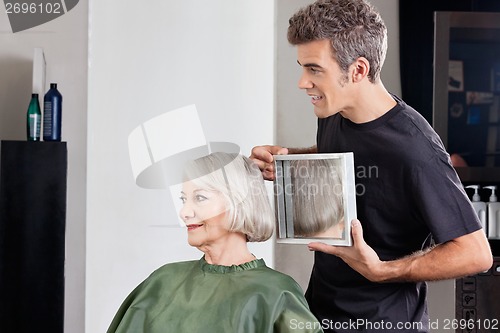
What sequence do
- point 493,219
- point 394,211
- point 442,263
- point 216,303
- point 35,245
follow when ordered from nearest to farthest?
point 442,263, point 394,211, point 216,303, point 35,245, point 493,219

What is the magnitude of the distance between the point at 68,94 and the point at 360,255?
2282 millimetres

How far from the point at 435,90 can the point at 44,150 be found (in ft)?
6.07

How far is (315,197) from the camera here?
6.16ft

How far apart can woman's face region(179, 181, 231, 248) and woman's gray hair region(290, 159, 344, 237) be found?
0.20 m

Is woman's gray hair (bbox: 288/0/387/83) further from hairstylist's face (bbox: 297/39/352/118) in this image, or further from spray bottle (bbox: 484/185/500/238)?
spray bottle (bbox: 484/185/500/238)

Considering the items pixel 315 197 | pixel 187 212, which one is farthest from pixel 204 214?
pixel 315 197

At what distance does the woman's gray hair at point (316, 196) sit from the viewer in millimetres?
1812

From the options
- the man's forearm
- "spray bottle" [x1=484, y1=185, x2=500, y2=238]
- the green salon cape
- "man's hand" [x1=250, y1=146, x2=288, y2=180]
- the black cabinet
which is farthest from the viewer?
"spray bottle" [x1=484, y1=185, x2=500, y2=238]

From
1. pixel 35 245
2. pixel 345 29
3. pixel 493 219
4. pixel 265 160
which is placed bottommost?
pixel 35 245

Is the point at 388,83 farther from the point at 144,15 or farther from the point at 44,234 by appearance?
the point at 44,234

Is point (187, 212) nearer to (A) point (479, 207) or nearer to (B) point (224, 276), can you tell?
(B) point (224, 276)

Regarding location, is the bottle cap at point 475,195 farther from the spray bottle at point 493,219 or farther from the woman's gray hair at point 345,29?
the woman's gray hair at point 345,29

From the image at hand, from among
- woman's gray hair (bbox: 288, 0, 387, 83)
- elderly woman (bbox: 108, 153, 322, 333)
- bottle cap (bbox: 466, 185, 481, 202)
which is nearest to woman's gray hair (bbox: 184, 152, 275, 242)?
elderly woman (bbox: 108, 153, 322, 333)

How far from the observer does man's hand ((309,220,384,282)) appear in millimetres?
1734
